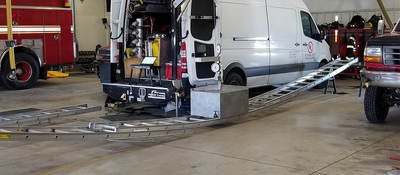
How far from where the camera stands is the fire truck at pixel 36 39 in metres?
13.3

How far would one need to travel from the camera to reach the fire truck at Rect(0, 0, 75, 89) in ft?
43.8

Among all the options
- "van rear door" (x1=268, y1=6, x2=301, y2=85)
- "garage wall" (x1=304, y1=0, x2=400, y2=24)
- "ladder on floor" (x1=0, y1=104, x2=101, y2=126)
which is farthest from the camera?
"garage wall" (x1=304, y1=0, x2=400, y2=24)

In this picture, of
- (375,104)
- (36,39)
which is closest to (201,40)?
(375,104)

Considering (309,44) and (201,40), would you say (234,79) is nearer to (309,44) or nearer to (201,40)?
(201,40)

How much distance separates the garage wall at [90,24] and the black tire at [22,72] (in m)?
6.84

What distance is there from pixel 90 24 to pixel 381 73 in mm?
16124

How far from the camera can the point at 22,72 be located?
1395cm

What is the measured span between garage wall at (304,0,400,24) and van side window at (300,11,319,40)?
7921 mm

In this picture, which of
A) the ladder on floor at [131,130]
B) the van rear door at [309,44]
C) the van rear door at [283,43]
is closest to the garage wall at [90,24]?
the van rear door at [309,44]

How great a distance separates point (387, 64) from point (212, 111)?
274 cm

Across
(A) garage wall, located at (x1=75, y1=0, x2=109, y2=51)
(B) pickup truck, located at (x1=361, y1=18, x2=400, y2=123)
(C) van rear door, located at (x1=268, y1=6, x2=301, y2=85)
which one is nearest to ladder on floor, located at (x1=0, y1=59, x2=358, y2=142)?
(C) van rear door, located at (x1=268, y1=6, x2=301, y2=85)

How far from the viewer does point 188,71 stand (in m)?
8.09

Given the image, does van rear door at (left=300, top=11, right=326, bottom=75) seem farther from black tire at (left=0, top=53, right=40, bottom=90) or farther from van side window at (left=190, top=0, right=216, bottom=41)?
black tire at (left=0, top=53, right=40, bottom=90)

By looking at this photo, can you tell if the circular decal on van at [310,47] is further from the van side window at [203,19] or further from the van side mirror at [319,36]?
the van side window at [203,19]
